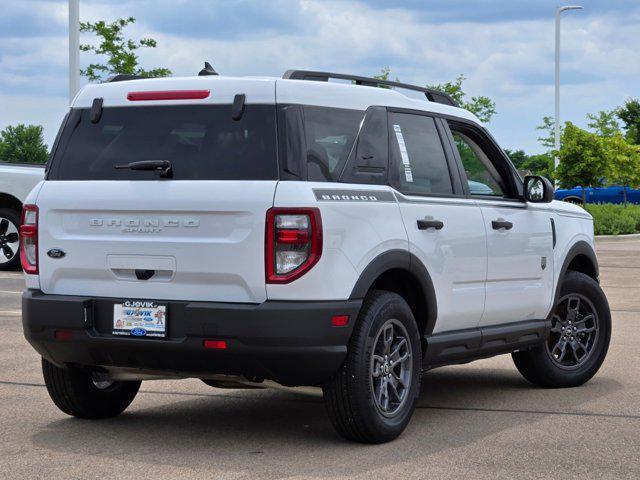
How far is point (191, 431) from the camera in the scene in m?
7.04

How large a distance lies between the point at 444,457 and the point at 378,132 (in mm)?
1836

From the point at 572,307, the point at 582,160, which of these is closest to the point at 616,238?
the point at 582,160

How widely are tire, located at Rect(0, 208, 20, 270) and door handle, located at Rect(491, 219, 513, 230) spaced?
41.1ft

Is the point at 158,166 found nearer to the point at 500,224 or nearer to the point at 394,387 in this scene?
the point at 394,387

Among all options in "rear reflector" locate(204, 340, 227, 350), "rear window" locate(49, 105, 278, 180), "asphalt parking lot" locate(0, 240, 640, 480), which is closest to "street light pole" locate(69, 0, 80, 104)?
"asphalt parking lot" locate(0, 240, 640, 480)

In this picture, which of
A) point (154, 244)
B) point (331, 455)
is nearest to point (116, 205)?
point (154, 244)

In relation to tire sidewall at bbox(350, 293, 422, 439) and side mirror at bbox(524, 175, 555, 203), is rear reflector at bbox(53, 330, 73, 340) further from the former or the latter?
side mirror at bbox(524, 175, 555, 203)

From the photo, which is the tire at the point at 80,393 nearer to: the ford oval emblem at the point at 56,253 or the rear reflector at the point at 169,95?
the ford oval emblem at the point at 56,253

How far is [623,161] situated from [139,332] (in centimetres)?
4177

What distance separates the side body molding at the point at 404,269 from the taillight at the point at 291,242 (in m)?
0.35

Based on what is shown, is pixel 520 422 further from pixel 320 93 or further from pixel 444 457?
pixel 320 93

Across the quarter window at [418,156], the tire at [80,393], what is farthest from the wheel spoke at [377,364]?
the tire at [80,393]

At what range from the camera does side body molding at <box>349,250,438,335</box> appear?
6414mm

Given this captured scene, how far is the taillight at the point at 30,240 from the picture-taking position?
22.5ft
